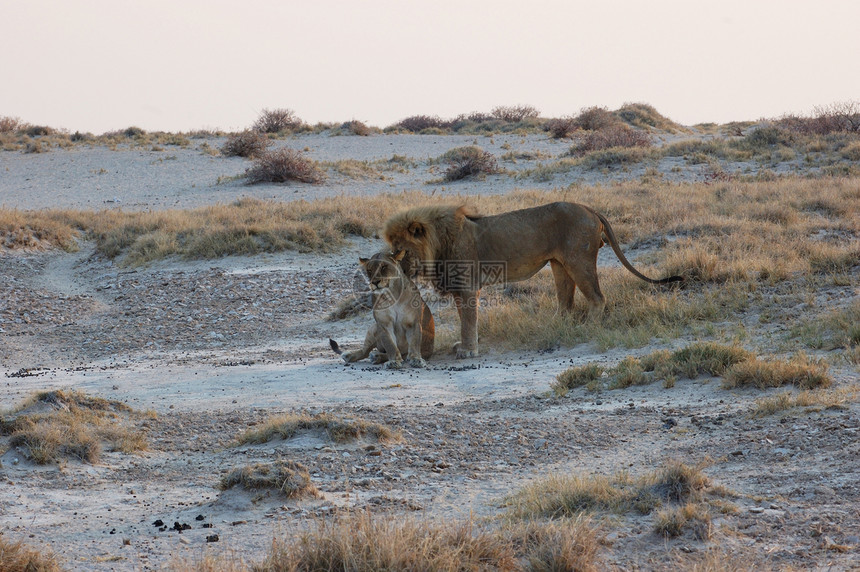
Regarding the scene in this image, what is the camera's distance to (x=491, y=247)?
1115cm

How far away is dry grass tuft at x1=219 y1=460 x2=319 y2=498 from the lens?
18.4 feet

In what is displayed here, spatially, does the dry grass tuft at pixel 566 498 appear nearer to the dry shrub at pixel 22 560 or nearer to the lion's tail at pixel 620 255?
the dry shrub at pixel 22 560

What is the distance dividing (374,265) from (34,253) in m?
12.4

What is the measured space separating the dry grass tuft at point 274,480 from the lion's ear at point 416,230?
5463 mm

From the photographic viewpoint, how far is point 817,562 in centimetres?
440

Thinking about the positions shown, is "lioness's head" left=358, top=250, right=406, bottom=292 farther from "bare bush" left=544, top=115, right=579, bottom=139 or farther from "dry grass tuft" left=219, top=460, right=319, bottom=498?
"bare bush" left=544, top=115, right=579, bottom=139

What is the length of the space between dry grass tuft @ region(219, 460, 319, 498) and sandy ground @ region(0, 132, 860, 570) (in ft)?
0.28

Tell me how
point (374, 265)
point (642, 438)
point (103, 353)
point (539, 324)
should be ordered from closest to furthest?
point (642, 438) → point (374, 265) → point (539, 324) → point (103, 353)

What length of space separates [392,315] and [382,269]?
58 centimetres

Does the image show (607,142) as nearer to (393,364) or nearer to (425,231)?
(425,231)

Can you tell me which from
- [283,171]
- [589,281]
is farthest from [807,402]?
[283,171]

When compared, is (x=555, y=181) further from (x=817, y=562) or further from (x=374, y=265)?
(x=817, y=562)

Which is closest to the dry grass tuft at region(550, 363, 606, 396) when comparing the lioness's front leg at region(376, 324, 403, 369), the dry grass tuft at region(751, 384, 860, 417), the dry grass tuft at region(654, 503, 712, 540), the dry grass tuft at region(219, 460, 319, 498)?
Result: the dry grass tuft at region(751, 384, 860, 417)

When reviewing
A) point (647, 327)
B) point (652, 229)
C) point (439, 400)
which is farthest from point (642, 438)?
point (652, 229)
